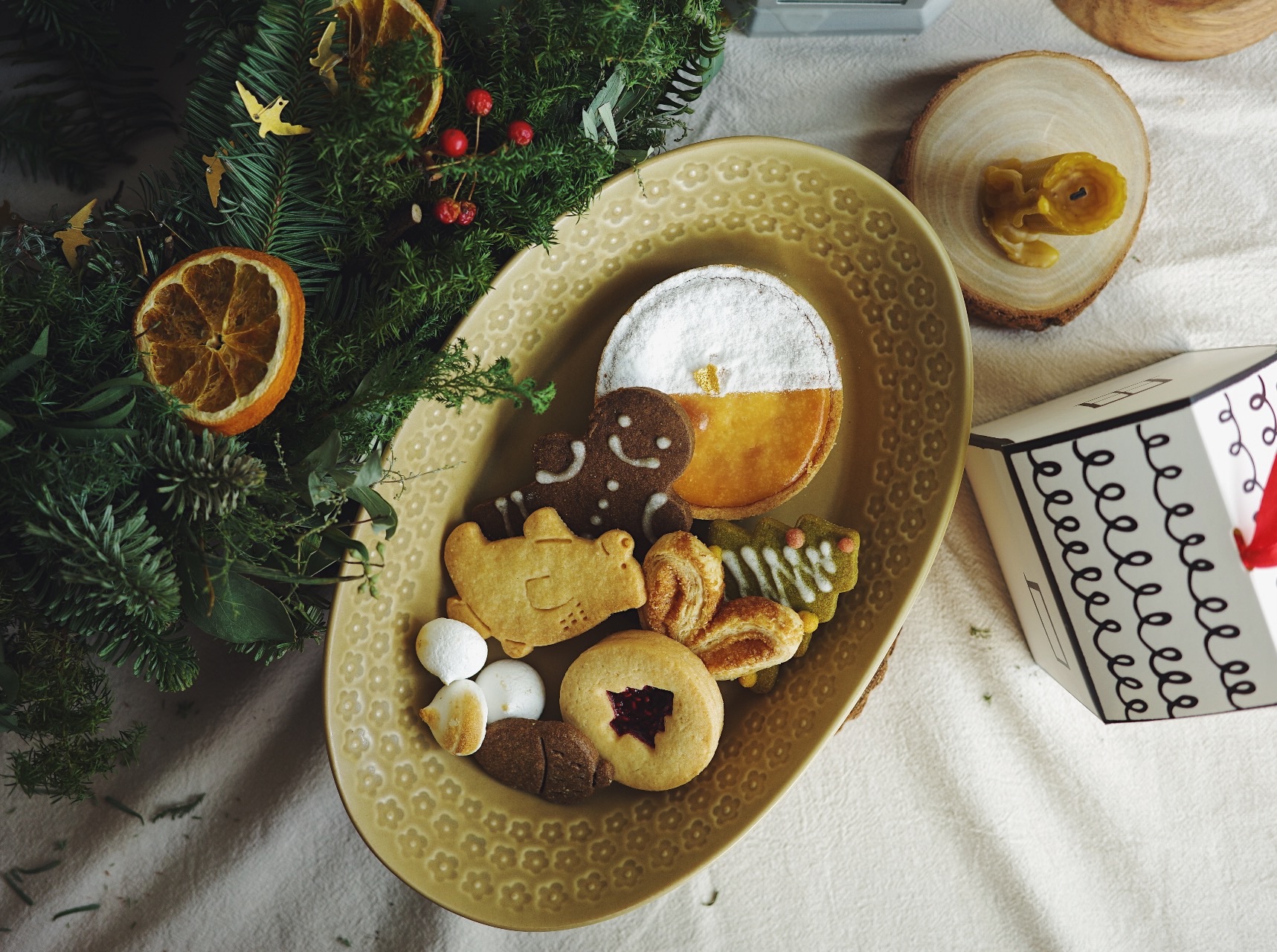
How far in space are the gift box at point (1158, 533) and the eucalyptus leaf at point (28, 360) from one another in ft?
3.45

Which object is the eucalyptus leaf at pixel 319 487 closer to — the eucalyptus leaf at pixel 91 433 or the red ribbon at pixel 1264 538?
the eucalyptus leaf at pixel 91 433

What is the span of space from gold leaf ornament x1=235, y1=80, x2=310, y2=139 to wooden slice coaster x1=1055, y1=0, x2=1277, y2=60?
43.0 inches

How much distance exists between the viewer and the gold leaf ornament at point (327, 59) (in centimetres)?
79

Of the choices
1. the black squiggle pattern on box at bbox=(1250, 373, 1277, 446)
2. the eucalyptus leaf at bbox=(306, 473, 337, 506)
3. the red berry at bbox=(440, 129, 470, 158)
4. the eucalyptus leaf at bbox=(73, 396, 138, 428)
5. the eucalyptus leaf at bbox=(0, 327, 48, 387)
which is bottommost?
the black squiggle pattern on box at bbox=(1250, 373, 1277, 446)

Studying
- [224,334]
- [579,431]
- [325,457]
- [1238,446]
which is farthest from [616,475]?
[1238,446]

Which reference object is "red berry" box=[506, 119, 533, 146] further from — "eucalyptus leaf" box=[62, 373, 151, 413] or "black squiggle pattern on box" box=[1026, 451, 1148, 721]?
"black squiggle pattern on box" box=[1026, 451, 1148, 721]

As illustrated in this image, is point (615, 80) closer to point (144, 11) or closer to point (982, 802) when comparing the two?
point (144, 11)

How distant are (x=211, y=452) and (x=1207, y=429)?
103 centimetres

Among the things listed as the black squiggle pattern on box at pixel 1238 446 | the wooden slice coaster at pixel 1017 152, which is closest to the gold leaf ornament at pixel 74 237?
the wooden slice coaster at pixel 1017 152

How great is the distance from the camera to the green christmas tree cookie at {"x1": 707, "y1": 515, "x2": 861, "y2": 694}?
1057mm

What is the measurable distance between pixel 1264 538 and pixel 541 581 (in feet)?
2.70

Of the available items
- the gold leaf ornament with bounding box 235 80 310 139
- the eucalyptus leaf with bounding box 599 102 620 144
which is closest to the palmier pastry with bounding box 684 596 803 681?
the eucalyptus leaf with bounding box 599 102 620 144

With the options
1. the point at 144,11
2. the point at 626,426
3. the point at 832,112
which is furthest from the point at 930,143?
the point at 144,11

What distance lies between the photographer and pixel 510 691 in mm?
1061
